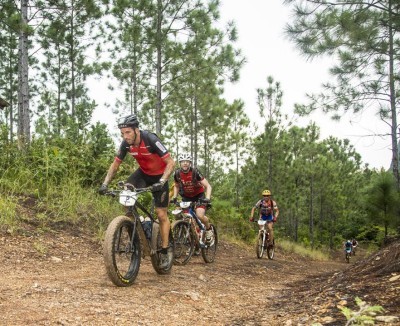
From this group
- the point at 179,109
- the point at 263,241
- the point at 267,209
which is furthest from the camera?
the point at 179,109

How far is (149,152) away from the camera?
6004 mm

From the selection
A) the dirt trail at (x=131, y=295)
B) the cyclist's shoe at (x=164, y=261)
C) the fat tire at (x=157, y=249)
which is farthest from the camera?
the cyclist's shoe at (x=164, y=261)

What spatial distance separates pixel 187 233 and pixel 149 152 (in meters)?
2.76

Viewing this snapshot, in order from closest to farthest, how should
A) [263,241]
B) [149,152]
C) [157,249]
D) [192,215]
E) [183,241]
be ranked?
[149,152]
[157,249]
[183,241]
[192,215]
[263,241]

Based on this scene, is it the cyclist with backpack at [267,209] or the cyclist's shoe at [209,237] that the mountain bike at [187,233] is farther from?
the cyclist with backpack at [267,209]

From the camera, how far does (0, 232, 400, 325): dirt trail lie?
13.1ft

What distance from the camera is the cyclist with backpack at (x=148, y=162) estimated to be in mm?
5723

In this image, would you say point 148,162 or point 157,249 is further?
point 157,249

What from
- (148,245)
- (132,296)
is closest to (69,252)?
(148,245)

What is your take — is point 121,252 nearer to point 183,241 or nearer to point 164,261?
point 164,261

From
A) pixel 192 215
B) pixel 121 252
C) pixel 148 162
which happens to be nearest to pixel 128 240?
pixel 121 252

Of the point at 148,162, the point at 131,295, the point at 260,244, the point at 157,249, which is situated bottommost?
the point at 260,244

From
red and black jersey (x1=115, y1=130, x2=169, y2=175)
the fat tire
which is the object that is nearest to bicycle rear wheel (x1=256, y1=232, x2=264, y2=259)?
the fat tire

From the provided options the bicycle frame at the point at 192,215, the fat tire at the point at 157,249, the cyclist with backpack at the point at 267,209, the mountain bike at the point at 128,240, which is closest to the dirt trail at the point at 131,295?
the fat tire at the point at 157,249
